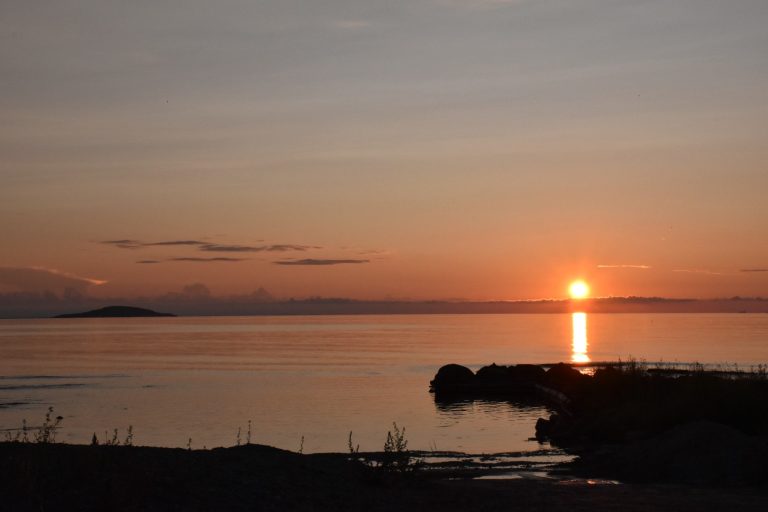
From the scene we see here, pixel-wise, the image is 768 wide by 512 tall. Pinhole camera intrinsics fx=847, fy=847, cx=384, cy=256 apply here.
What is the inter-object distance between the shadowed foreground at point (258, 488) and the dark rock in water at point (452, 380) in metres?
38.2

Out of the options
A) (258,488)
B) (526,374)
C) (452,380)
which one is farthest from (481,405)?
(258,488)

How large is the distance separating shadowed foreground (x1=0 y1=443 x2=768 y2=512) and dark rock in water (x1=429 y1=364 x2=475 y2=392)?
38183mm

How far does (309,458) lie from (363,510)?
8.75 ft

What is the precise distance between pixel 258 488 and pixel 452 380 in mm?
43622

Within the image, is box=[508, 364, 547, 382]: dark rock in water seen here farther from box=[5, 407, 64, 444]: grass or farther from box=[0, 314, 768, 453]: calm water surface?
box=[5, 407, 64, 444]: grass

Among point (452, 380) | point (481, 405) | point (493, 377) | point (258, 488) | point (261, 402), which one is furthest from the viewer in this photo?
point (493, 377)

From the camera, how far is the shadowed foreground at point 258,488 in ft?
41.1

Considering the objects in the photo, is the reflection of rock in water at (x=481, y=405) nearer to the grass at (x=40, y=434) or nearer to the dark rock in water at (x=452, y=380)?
the dark rock in water at (x=452, y=380)

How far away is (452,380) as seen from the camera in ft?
186

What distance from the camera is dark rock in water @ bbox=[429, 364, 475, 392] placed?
5609cm

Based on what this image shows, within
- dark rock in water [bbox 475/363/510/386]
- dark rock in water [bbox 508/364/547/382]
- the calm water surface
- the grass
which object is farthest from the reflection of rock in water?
the grass

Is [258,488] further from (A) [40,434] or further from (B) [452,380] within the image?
(B) [452,380]

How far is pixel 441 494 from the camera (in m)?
16.1

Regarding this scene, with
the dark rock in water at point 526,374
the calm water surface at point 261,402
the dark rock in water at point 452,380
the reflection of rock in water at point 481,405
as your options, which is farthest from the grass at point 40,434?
the dark rock in water at point 526,374
